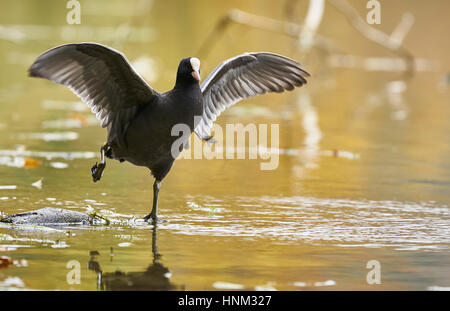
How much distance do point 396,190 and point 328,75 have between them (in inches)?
496

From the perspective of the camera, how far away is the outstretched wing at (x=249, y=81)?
346 inches

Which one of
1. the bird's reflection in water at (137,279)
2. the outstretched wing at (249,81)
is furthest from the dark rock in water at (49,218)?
the outstretched wing at (249,81)

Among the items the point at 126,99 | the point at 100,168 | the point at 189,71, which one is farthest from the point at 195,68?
the point at 100,168

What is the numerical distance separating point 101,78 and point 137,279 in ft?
7.68

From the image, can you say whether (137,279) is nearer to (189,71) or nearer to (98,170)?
(98,170)

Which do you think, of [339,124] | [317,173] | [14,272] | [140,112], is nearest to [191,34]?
[339,124]

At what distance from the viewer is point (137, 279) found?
19.3 ft

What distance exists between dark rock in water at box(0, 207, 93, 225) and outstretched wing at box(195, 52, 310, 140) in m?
1.78

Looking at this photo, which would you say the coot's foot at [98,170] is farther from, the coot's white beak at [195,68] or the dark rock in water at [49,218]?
the coot's white beak at [195,68]

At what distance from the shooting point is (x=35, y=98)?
54.0ft

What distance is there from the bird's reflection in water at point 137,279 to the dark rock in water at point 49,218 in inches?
43.6

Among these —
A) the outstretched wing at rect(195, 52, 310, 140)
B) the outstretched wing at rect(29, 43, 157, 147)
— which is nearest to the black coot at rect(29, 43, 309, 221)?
the outstretched wing at rect(29, 43, 157, 147)
